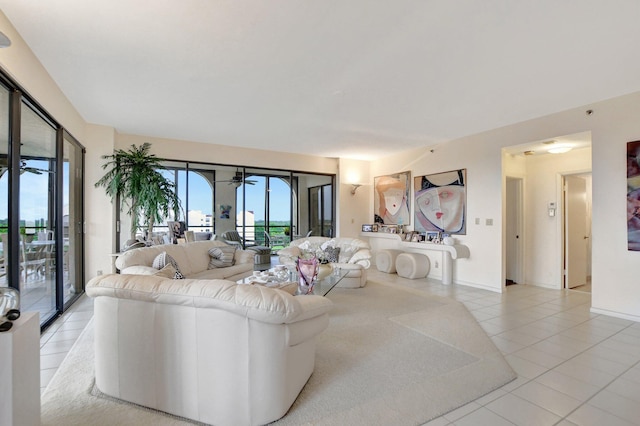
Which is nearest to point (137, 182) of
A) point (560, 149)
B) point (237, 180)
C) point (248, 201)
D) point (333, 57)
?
point (237, 180)

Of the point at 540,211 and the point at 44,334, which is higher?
the point at 540,211

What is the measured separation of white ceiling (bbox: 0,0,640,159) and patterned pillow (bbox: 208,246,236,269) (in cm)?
211

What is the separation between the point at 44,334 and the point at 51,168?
1953mm

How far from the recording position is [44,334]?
10.9ft

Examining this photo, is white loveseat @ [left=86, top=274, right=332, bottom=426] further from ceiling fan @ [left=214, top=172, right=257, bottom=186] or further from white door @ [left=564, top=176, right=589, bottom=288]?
white door @ [left=564, top=176, right=589, bottom=288]

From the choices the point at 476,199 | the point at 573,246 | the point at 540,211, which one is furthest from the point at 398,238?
the point at 573,246

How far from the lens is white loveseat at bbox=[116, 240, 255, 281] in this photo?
141 inches

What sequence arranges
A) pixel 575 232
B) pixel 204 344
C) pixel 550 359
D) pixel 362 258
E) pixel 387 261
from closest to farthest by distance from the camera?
pixel 204 344, pixel 550 359, pixel 362 258, pixel 575 232, pixel 387 261

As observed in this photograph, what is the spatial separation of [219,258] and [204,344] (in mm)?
3155

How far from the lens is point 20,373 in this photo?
4.83ft

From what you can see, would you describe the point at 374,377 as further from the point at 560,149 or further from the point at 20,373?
the point at 560,149

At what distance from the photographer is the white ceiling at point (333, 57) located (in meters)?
2.37

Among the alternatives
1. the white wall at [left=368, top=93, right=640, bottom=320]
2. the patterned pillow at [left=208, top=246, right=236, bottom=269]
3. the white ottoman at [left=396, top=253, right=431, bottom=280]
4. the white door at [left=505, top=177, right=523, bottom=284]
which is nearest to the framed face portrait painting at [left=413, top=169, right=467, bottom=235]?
the white wall at [left=368, top=93, right=640, bottom=320]

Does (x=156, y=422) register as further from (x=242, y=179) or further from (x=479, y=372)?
(x=242, y=179)
